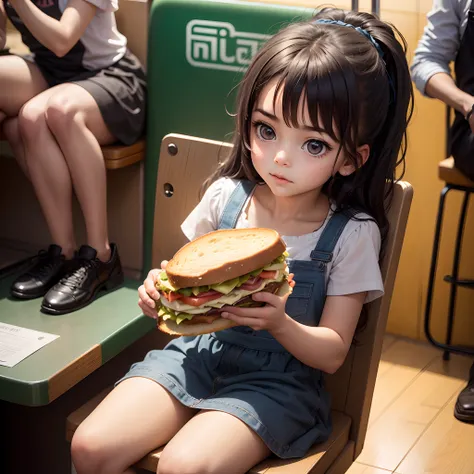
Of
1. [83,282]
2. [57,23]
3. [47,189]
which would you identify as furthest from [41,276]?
[57,23]

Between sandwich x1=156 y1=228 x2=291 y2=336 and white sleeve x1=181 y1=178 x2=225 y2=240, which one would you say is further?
white sleeve x1=181 y1=178 x2=225 y2=240

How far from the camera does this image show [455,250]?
2.69 meters

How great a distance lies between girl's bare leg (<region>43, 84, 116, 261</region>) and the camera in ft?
7.17

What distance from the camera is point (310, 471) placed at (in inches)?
61.3

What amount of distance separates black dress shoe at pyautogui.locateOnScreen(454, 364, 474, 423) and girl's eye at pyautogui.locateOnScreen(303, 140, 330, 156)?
3.86 feet

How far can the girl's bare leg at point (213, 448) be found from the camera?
1479mm

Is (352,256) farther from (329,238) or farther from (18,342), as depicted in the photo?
(18,342)

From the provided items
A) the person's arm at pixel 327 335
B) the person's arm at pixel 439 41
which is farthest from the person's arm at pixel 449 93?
the person's arm at pixel 327 335

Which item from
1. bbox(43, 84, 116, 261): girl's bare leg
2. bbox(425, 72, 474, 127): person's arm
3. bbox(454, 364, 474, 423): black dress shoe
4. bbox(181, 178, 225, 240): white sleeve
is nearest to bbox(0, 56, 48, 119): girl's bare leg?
bbox(43, 84, 116, 261): girl's bare leg

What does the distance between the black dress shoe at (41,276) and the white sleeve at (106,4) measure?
0.62 metres

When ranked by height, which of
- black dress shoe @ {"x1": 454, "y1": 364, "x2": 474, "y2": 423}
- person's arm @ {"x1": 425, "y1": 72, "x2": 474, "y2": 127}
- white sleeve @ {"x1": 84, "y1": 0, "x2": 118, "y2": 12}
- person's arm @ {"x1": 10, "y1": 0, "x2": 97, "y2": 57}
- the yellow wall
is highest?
white sleeve @ {"x1": 84, "y1": 0, "x2": 118, "y2": 12}

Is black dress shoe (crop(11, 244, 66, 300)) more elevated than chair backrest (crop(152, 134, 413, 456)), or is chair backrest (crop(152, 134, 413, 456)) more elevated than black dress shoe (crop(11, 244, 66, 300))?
chair backrest (crop(152, 134, 413, 456))

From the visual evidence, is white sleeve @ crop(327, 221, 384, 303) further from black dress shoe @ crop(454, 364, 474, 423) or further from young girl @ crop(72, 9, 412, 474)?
black dress shoe @ crop(454, 364, 474, 423)

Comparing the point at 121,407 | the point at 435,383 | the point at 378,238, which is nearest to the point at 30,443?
the point at 121,407
